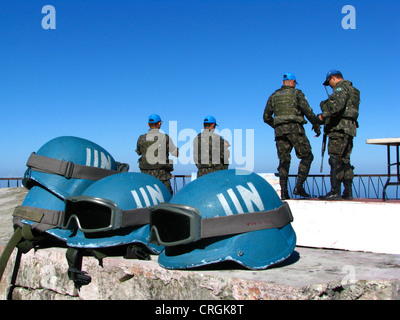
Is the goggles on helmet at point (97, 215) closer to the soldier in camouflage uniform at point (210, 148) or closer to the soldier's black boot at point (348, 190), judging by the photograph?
the soldier's black boot at point (348, 190)

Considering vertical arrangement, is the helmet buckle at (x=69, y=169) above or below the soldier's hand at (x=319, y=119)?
below

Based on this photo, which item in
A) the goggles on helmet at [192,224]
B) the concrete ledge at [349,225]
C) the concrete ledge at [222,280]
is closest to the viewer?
the concrete ledge at [222,280]

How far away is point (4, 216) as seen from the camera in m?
7.38

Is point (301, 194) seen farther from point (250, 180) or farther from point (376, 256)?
point (250, 180)

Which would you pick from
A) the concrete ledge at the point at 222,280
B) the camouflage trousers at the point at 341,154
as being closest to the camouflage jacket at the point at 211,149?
the camouflage trousers at the point at 341,154

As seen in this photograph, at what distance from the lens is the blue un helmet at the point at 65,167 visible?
→ 4512mm

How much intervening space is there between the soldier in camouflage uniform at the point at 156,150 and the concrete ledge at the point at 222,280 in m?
3.27

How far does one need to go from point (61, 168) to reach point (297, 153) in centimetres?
349

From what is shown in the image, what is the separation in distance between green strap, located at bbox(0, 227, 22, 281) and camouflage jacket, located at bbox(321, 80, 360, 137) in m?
4.25

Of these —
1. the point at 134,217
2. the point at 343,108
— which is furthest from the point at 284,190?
the point at 134,217

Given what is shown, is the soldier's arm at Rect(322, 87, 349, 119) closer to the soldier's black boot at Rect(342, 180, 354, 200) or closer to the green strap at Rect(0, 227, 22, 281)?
the soldier's black boot at Rect(342, 180, 354, 200)

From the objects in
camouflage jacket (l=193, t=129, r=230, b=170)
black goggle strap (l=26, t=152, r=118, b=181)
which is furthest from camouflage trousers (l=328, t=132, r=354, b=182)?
black goggle strap (l=26, t=152, r=118, b=181)

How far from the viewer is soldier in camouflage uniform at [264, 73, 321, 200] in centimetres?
602
